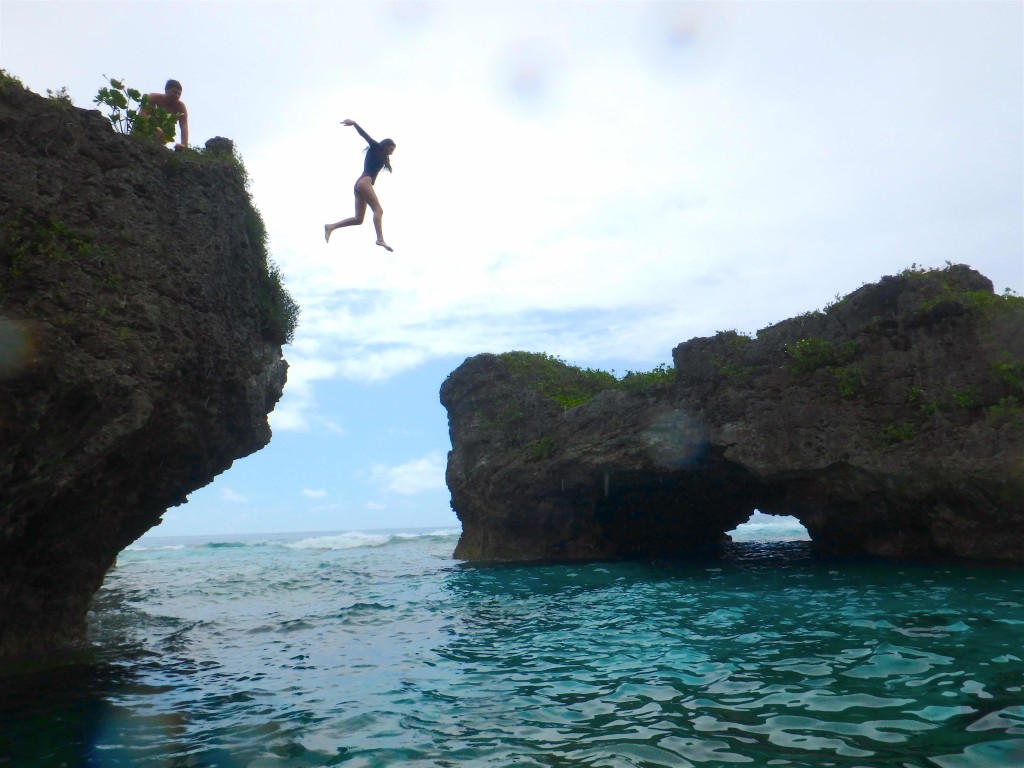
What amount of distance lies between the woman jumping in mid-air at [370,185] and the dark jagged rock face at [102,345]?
186 cm

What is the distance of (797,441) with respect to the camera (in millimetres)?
16906

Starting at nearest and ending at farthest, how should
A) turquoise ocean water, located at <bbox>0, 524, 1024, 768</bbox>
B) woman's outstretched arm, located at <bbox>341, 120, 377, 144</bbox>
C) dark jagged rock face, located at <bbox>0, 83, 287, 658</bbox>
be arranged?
turquoise ocean water, located at <bbox>0, 524, 1024, 768</bbox> → dark jagged rock face, located at <bbox>0, 83, 287, 658</bbox> → woman's outstretched arm, located at <bbox>341, 120, 377, 144</bbox>

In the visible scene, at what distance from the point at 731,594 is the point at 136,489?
32.2 ft

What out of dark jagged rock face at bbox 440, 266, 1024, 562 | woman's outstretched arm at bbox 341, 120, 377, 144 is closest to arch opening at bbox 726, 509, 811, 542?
dark jagged rock face at bbox 440, 266, 1024, 562

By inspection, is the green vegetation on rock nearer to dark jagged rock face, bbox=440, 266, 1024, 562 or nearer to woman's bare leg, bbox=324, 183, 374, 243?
dark jagged rock face, bbox=440, 266, 1024, 562

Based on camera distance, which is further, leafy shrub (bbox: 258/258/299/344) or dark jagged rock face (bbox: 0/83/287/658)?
leafy shrub (bbox: 258/258/299/344)

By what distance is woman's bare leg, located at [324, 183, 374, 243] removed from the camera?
10.5 metres

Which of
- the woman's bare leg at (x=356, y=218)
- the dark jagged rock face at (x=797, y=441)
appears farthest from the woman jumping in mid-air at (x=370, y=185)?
the dark jagged rock face at (x=797, y=441)

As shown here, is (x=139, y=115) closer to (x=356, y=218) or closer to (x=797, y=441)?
(x=356, y=218)

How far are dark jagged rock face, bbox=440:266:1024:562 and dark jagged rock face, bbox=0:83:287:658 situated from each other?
1127cm

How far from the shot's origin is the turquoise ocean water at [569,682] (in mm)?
5641

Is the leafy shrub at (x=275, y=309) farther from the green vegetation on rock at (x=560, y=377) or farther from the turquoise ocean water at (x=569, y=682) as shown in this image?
the green vegetation on rock at (x=560, y=377)

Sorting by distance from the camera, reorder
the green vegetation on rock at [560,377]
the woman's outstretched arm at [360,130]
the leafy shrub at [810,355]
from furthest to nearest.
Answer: the green vegetation on rock at [560,377] < the leafy shrub at [810,355] < the woman's outstretched arm at [360,130]

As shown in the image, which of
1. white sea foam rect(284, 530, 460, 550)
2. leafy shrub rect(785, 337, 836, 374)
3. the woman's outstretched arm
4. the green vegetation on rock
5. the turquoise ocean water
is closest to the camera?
the turquoise ocean water
